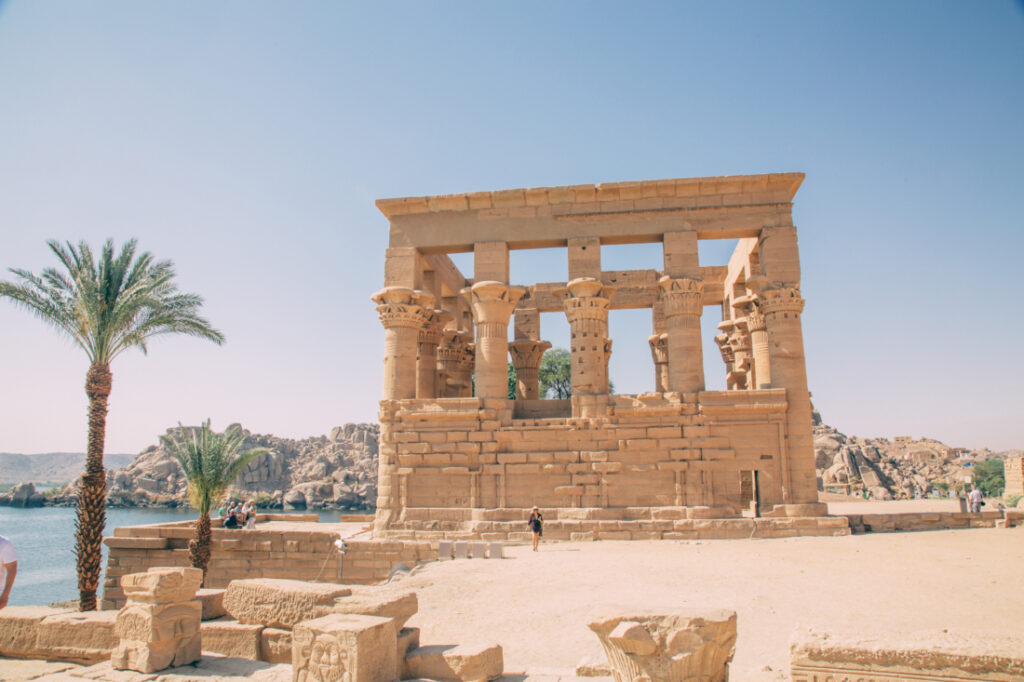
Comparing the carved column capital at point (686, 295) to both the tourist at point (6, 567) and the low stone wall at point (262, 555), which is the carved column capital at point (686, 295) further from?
the tourist at point (6, 567)

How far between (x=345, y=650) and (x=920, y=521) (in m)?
16.2

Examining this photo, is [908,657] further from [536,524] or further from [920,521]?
[920,521]

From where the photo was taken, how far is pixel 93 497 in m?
14.1

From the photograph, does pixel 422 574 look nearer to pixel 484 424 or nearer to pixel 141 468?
pixel 484 424

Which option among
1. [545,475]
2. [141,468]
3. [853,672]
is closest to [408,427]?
[545,475]

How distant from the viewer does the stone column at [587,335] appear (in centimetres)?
1700

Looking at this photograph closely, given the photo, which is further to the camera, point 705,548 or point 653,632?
point 705,548

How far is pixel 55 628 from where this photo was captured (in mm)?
7348

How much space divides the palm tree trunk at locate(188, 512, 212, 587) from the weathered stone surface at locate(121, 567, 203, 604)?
933 centimetres

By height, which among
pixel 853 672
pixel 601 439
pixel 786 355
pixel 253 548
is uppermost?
pixel 786 355

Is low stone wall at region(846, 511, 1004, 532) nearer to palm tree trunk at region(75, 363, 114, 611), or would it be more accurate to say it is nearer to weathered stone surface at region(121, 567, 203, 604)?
weathered stone surface at region(121, 567, 203, 604)

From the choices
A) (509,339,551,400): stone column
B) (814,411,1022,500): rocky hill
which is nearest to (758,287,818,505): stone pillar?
(509,339,551,400): stone column

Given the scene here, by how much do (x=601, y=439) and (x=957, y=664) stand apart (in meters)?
12.7

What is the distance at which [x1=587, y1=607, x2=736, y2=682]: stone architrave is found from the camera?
458 centimetres
